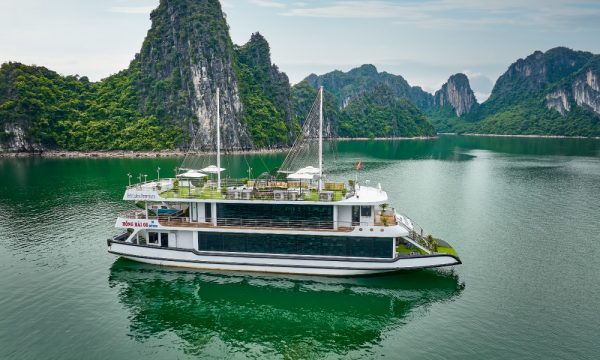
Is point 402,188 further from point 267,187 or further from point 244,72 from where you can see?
point 244,72

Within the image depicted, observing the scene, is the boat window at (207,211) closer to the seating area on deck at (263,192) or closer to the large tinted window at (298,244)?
the seating area on deck at (263,192)

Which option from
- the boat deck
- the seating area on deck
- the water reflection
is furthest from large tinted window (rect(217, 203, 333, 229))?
the water reflection

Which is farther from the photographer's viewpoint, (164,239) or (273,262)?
(164,239)

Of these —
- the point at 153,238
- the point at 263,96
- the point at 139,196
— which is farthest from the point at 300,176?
the point at 263,96

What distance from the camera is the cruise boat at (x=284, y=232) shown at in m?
23.6

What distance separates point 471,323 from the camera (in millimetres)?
20047

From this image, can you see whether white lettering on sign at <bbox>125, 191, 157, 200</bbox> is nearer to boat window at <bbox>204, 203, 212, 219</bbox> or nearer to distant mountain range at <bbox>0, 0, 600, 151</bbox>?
boat window at <bbox>204, 203, 212, 219</bbox>

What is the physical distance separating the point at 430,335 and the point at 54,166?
8039 cm

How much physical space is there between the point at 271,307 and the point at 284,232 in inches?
166

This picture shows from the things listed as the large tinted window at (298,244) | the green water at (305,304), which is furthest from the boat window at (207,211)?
the green water at (305,304)

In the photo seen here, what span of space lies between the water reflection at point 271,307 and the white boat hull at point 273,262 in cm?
52

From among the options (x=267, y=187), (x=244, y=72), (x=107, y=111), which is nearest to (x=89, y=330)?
(x=267, y=187)

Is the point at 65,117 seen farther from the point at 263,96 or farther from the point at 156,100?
the point at 263,96

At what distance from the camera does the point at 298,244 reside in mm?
23984
